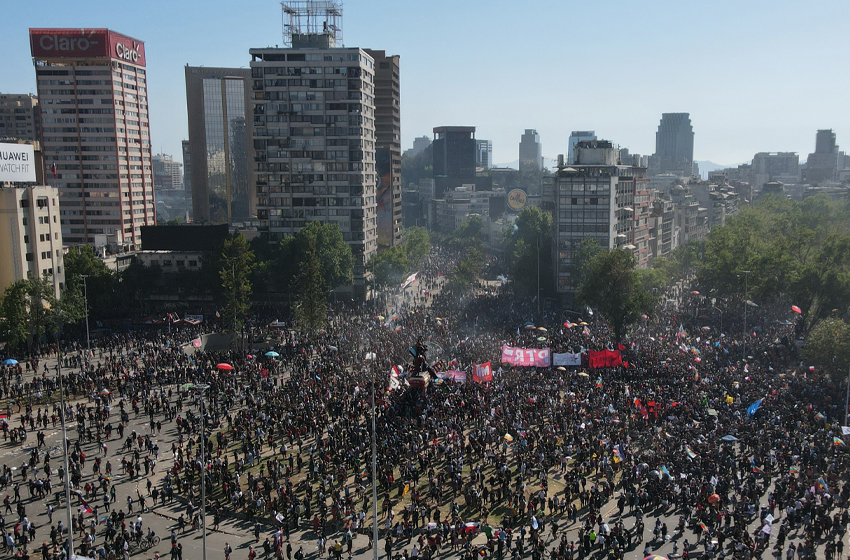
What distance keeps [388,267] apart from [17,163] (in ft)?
147

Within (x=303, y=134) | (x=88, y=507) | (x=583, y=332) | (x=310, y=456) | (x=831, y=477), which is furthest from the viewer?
(x=303, y=134)

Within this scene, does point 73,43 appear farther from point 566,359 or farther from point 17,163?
point 566,359

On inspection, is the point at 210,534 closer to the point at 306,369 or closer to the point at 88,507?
the point at 88,507

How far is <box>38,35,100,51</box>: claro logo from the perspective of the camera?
4053 inches

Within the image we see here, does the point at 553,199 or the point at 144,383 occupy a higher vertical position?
the point at 553,199

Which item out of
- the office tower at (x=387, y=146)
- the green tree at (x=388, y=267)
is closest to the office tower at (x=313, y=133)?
the green tree at (x=388, y=267)

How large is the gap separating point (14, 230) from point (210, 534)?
167 feet

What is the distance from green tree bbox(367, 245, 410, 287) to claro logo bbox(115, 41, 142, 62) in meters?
51.5

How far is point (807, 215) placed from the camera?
12962 cm

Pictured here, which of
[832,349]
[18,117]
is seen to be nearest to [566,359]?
[832,349]

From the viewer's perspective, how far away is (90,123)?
108 m

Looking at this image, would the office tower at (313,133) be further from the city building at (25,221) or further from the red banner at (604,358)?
the red banner at (604,358)

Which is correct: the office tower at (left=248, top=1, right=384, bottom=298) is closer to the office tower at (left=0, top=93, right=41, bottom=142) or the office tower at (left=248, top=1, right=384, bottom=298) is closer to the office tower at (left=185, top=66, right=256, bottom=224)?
the office tower at (left=185, top=66, right=256, bottom=224)

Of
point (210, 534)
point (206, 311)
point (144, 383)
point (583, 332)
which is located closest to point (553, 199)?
point (583, 332)
